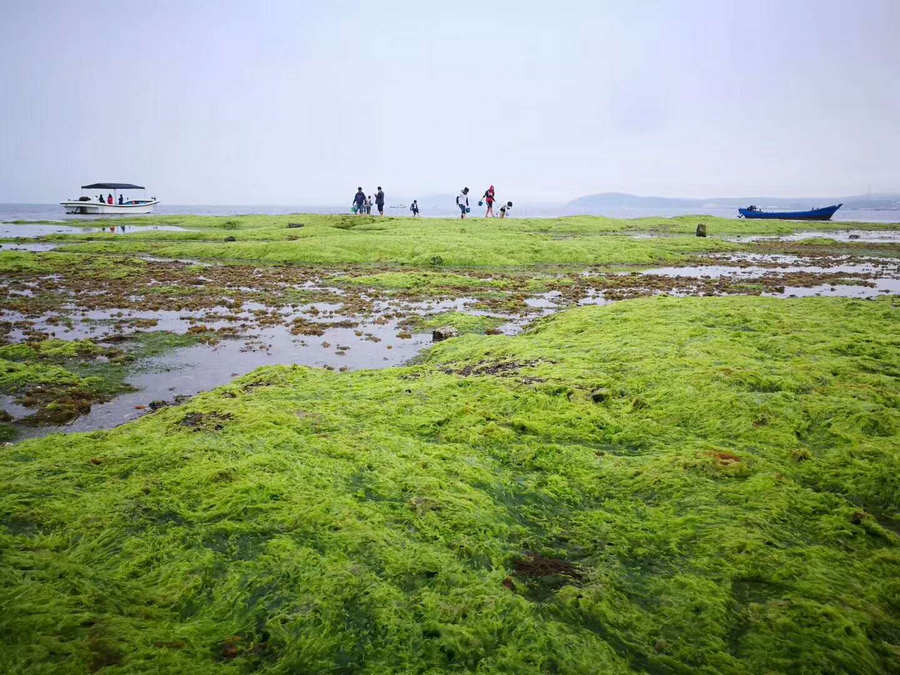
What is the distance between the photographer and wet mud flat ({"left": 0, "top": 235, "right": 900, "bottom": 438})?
8.67 m

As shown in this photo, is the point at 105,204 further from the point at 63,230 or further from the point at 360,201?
the point at 360,201

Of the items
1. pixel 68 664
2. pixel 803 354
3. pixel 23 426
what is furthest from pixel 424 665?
pixel 803 354

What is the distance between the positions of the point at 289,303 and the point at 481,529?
1231cm

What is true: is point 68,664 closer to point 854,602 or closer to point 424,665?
point 424,665

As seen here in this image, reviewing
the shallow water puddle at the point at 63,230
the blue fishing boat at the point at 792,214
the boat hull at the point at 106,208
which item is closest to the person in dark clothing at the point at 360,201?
the shallow water puddle at the point at 63,230

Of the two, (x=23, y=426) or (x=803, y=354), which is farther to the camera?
(x=803, y=354)

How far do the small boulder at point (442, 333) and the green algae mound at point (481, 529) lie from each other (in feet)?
13.2

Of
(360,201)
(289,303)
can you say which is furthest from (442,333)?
(360,201)

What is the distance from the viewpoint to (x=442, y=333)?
10742 millimetres

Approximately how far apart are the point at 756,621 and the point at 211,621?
10.3ft

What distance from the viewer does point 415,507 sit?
3910mm

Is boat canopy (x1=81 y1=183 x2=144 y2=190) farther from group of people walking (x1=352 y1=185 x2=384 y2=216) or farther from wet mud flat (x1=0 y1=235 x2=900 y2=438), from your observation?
wet mud flat (x1=0 y1=235 x2=900 y2=438)

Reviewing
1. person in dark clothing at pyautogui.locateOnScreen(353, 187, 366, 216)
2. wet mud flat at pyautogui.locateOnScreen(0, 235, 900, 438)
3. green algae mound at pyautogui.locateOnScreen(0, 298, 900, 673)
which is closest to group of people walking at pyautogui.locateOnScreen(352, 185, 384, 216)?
person in dark clothing at pyautogui.locateOnScreen(353, 187, 366, 216)

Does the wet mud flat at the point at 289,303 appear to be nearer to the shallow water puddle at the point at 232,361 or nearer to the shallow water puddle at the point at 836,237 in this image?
the shallow water puddle at the point at 232,361
